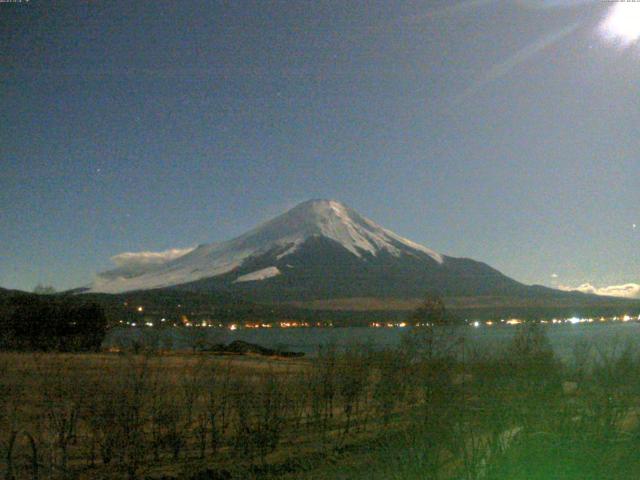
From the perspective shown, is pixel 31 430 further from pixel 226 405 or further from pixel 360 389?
pixel 360 389

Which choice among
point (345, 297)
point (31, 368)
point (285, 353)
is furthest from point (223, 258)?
point (31, 368)

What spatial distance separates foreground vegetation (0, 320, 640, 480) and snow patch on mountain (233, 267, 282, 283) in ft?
432

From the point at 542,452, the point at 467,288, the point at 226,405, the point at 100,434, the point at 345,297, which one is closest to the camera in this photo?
the point at 542,452

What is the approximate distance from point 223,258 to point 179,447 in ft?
608

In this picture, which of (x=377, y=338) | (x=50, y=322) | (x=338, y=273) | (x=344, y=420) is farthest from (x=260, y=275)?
(x=344, y=420)

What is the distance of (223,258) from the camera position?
19788 cm

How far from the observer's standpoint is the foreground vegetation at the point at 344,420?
900cm

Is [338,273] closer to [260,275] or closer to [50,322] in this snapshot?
[260,275]

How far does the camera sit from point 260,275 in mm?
155875

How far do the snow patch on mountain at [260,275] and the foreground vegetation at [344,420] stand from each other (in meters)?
132

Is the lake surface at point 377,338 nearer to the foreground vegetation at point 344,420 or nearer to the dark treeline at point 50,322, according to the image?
the foreground vegetation at point 344,420

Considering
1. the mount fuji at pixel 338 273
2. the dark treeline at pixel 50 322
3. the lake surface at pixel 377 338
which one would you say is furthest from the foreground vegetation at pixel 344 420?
the mount fuji at pixel 338 273

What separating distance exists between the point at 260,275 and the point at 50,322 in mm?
117144

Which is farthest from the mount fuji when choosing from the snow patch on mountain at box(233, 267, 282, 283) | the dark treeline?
the dark treeline
